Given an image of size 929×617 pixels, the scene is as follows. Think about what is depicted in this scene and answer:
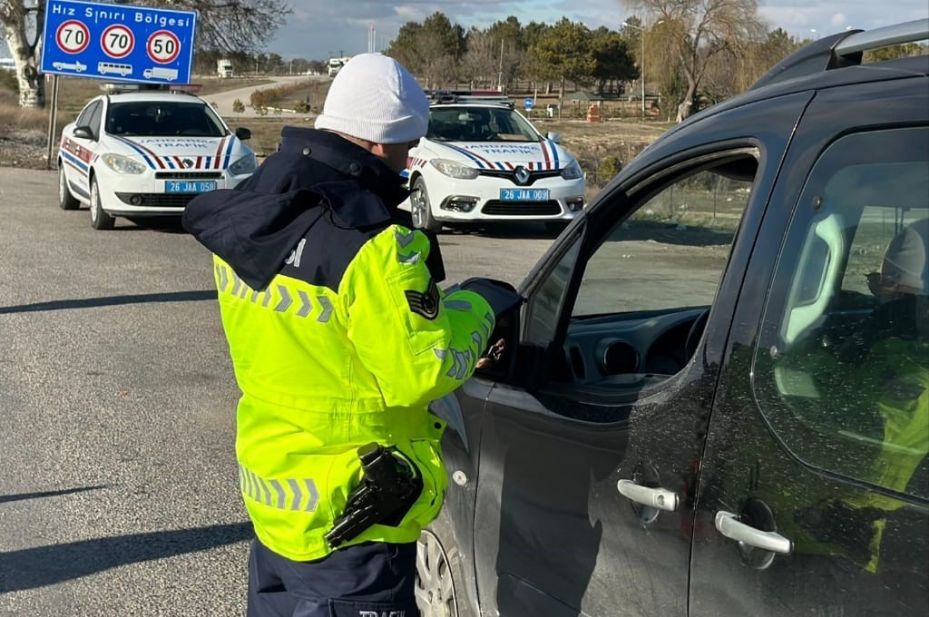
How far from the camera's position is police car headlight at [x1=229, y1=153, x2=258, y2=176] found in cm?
1327

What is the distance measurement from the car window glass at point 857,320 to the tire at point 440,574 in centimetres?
129

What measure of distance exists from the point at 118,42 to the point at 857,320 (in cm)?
2078

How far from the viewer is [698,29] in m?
47.8

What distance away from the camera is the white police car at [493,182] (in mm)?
12930

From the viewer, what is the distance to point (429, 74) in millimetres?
74250

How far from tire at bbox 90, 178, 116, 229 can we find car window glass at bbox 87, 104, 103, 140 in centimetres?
62

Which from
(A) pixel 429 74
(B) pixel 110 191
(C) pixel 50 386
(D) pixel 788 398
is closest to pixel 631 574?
(D) pixel 788 398

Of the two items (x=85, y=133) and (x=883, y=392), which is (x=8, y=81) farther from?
(x=883, y=392)

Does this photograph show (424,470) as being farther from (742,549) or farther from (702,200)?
(702,200)

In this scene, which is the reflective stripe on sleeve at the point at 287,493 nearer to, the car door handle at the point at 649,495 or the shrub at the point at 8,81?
the car door handle at the point at 649,495

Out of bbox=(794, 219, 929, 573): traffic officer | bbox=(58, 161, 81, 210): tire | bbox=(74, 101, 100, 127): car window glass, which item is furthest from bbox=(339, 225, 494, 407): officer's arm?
bbox=(58, 161, 81, 210): tire

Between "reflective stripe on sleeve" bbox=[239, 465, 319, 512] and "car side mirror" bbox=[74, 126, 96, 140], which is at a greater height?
Result: "car side mirror" bbox=[74, 126, 96, 140]

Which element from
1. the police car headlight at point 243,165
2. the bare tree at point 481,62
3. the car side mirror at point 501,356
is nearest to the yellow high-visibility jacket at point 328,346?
the car side mirror at point 501,356

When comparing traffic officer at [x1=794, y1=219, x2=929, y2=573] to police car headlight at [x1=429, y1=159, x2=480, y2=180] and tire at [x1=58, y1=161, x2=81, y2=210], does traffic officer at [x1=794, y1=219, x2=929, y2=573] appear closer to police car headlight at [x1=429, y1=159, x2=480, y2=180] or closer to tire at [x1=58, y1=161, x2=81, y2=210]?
police car headlight at [x1=429, y1=159, x2=480, y2=180]
